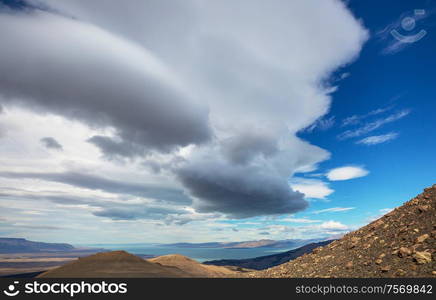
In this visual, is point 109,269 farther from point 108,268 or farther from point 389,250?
point 389,250

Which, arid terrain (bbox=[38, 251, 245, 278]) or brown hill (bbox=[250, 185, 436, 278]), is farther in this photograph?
arid terrain (bbox=[38, 251, 245, 278])

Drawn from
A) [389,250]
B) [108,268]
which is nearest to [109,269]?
[108,268]

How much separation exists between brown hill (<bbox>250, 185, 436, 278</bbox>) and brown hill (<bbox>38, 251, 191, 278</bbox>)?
81.1 ft

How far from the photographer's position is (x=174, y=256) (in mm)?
95562

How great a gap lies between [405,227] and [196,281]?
67.6 feet

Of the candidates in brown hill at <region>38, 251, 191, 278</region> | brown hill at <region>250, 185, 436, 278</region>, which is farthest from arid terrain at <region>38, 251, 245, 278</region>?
brown hill at <region>250, 185, 436, 278</region>

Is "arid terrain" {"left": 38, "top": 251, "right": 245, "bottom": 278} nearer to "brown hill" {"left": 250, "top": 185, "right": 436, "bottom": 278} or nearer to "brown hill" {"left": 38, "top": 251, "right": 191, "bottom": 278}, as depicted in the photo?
"brown hill" {"left": 38, "top": 251, "right": 191, "bottom": 278}

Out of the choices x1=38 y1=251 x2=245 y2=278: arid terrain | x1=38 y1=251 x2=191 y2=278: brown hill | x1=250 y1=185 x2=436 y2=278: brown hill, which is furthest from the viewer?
x1=38 y1=251 x2=245 y2=278: arid terrain

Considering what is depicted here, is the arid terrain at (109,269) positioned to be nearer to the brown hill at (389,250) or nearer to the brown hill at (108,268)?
the brown hill at (108,268)

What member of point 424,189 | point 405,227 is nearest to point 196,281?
point 405,227

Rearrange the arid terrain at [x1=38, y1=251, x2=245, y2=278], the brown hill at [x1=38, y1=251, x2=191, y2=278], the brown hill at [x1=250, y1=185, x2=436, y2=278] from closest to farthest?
1. the brown hill at [x1=250, y1=185, x2=436, y2=278]
2. the brown hill at [x1=38, y1=251, x2=191, y2=278]
3. the arid terrain at [x1=38, y1=251, x2=245, y2=278]

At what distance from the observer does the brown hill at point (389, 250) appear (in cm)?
1892

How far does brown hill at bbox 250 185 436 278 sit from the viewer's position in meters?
18.9

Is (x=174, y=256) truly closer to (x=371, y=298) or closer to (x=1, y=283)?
(x=1, y=283)
